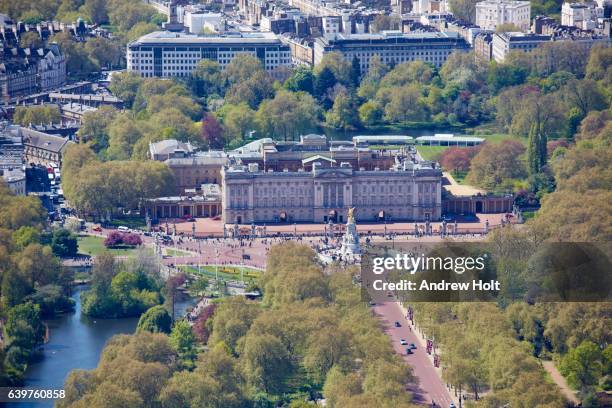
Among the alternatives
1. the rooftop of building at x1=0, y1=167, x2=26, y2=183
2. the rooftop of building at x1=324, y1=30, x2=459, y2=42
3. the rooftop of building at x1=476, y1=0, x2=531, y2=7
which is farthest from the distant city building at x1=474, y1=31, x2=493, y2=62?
the rooftop of building at x1=0, y1=167, x2=26, y2=183

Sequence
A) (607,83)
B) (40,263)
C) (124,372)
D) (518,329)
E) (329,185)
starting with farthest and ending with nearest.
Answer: (607,83)
(329,185)
(40,263)
(518,329)
(124,372)

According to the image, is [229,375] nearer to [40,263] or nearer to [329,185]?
[40,263]

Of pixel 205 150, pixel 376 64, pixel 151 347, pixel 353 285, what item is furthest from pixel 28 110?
pixel 151 347

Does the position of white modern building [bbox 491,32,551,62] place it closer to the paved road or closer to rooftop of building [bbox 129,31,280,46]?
rooftop of building [bbox 129,31,280,46]

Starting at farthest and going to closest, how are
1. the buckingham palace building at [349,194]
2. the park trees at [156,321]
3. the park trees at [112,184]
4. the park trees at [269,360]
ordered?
the buckingham palace building at [349,194] → the park trees at [112,184] → the park trees at [156,321] → the park trees at [269,360]

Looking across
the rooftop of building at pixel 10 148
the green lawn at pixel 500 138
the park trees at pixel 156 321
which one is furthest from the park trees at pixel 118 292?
the green lawn at pixel 500 138

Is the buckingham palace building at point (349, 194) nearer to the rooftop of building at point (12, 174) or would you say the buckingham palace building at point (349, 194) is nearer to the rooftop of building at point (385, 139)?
the rooftop of building at point (12, 174)
